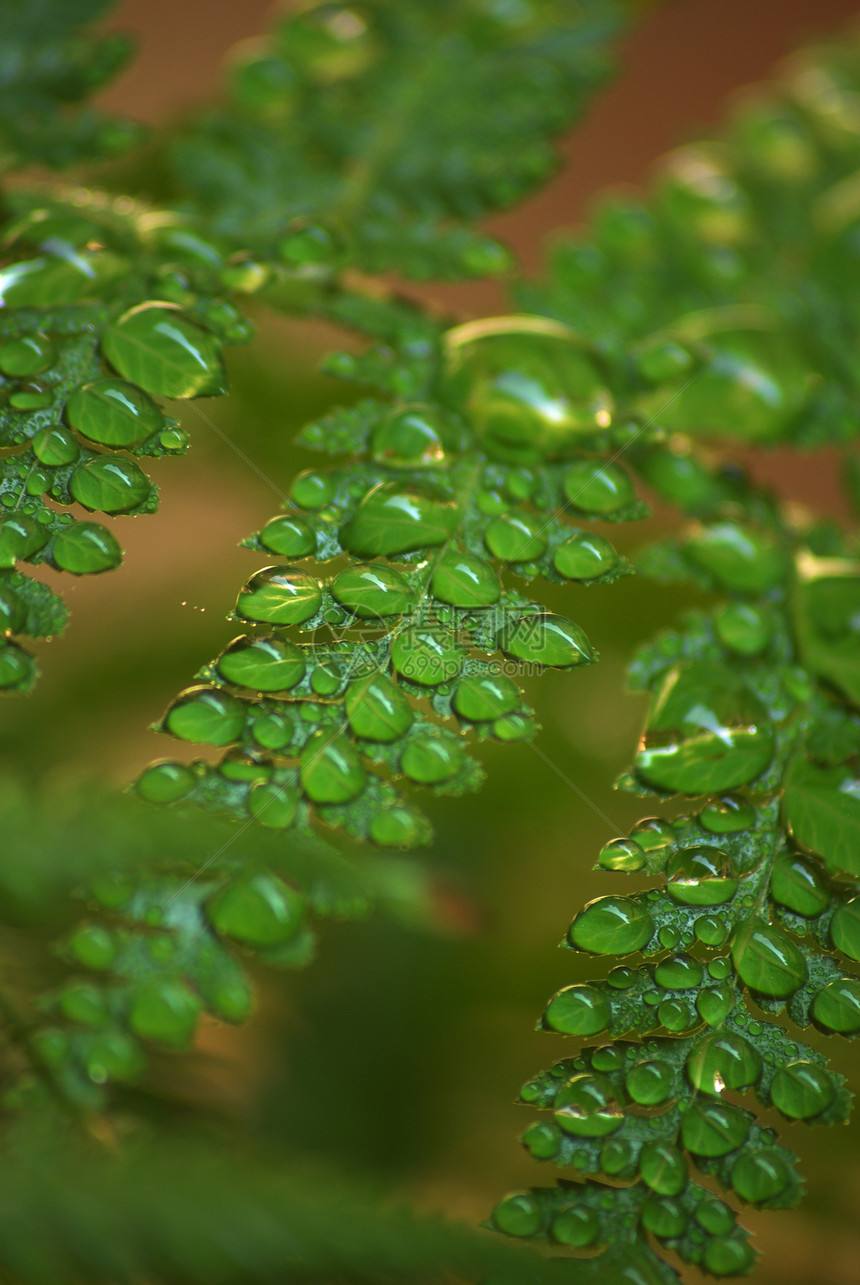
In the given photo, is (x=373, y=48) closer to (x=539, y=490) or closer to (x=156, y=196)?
(x=156, y=196)

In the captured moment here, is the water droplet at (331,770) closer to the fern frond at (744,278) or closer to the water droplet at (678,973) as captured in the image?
the water droplet at (678,973)

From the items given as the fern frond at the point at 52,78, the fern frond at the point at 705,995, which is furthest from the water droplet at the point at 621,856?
the fern frond at the point at 52,78

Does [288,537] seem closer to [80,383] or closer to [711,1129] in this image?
[80,383]

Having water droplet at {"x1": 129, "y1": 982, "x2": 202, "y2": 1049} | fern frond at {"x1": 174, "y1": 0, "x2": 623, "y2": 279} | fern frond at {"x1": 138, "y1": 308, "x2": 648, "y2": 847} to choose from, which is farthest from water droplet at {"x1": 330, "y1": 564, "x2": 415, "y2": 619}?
fern frond at {"x1": 174, "y1": 0, "x2": 623, "y2": 279}

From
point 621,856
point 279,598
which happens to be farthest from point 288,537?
point 621,856

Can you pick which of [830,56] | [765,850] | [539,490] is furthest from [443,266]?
[830,56]
